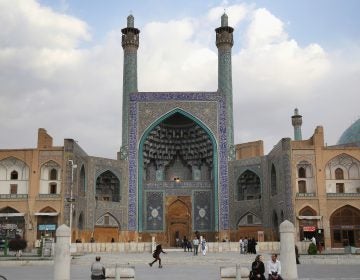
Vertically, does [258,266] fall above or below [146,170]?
below

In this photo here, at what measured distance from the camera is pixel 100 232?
3062 cm

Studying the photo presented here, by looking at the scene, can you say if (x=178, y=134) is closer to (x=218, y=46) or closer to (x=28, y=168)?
(x=218, y=46)

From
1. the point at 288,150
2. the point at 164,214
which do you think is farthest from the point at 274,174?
the point at 164,214

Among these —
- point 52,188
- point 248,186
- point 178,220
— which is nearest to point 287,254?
point 52,188

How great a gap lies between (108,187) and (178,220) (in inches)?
194

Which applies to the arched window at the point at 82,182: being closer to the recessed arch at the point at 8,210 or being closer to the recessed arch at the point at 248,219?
the recessed arch at the point at 8,210

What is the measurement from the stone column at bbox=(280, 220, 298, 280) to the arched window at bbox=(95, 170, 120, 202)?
68.4ft

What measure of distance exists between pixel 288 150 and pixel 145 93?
9971 mm

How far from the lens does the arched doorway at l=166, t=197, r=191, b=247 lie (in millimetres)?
33375

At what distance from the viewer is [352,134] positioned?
3809cm

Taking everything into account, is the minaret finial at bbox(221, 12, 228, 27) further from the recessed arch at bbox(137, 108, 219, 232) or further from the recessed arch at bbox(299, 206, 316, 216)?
the recessed arch at bbox(299, 206, 316, 216)

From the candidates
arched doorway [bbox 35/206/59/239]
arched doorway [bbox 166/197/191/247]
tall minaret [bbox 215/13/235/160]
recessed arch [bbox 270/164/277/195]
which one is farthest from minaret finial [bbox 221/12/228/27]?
arched doorway [bbox 35/206/59/239]

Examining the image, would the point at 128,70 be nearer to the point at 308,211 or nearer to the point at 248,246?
the point at 308,211

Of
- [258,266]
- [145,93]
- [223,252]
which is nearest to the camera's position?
[258,266]
